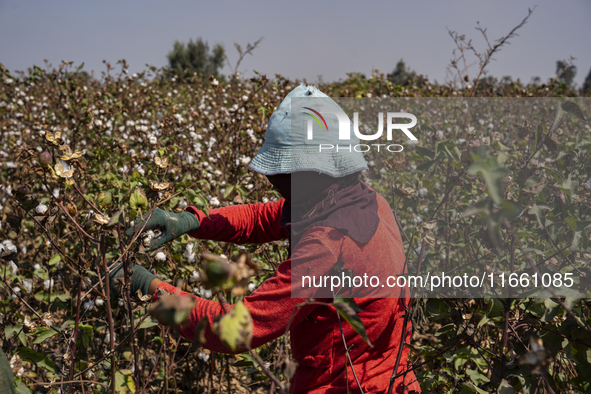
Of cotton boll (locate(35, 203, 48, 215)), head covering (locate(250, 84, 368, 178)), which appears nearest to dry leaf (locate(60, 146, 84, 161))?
cotton boll (locate(35, 203, 48, 215))

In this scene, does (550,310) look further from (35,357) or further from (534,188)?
(35,357)

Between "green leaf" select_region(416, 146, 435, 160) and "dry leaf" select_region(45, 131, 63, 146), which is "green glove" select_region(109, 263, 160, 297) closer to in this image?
"dry leaf" select_region(45, 131, 63, 146)

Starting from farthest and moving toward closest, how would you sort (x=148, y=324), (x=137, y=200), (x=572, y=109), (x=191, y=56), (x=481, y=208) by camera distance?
1. (x=191, y=56)
2. (x=148, y=324)
3. (x=137, y=200)
4. (x=572, y=109)
5. (x=481, y=208)

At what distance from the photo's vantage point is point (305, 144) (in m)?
1.31

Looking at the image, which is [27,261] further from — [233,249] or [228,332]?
[228,332]

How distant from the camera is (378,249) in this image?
124cm

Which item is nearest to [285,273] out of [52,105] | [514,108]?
[52,105]

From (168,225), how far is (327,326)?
2.10 ft

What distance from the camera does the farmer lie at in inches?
44.7

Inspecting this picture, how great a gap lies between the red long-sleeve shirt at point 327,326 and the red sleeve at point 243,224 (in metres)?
0.48

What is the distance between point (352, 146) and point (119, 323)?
4.98ft

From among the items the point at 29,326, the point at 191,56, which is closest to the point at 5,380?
the point at 29,326

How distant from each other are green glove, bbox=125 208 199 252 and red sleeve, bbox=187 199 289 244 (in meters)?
0.08

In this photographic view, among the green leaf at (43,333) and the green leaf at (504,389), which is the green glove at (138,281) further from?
→ the green leaf at (504,389)
